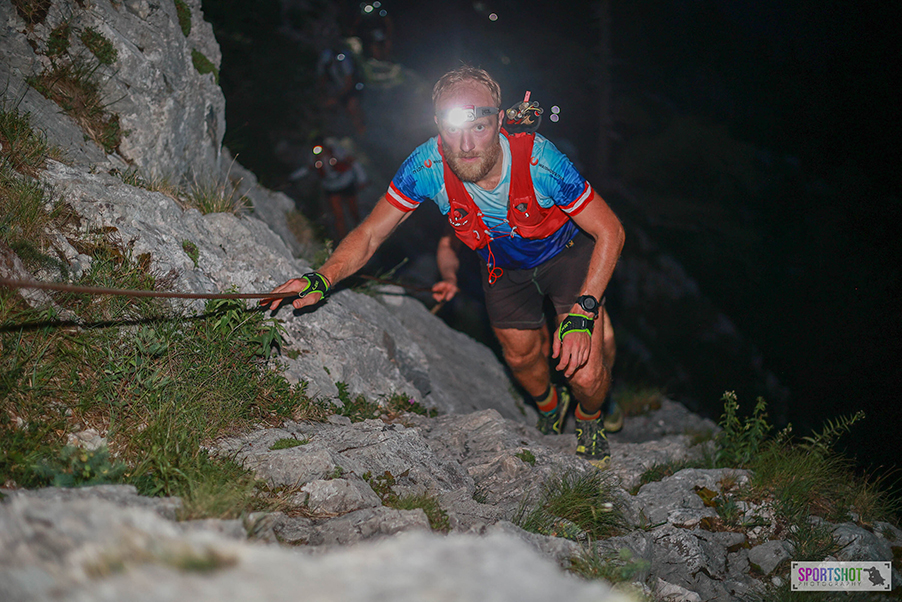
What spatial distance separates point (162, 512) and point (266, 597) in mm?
1092

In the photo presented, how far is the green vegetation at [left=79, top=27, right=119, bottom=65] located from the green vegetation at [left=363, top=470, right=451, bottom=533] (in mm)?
3970

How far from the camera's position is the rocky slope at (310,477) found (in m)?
1.53

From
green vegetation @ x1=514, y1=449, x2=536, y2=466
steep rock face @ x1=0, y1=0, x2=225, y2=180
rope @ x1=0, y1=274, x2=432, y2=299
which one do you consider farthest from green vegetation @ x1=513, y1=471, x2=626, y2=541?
steep rock face @ x1=0, y1=0, x2=225, y2=180

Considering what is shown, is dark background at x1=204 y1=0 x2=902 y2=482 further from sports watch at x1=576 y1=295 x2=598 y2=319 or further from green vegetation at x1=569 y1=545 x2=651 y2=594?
green vegetation at x1=569 y1=545 x2=651 y2=594

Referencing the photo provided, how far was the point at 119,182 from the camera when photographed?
393cm

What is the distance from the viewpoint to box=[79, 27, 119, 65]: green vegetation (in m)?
4.29

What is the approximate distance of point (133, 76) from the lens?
451 centimetres

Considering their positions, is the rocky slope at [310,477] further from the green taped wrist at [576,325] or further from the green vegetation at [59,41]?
the green taped wrist at [576,325]

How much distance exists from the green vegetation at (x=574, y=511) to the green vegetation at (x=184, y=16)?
5.24 metres

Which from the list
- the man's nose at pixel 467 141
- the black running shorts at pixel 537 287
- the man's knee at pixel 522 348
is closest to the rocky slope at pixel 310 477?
the man's knee at pixel 522 348

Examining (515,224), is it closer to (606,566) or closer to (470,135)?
(470,135)

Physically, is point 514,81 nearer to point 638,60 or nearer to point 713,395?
point 638,60

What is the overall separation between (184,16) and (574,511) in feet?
18.2

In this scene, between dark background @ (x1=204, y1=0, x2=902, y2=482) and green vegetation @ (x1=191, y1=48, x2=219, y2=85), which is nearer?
green vegetation @ (x1=191, y1=48, x2=219, y2=85)
